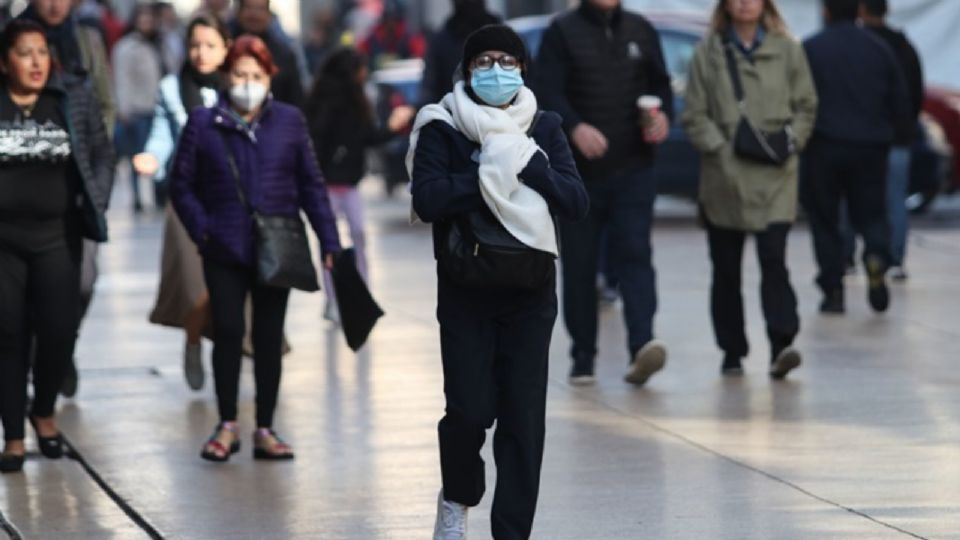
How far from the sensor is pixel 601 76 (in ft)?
34.7

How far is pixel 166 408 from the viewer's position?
1028 cm

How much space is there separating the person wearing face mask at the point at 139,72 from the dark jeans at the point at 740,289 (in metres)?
13.2

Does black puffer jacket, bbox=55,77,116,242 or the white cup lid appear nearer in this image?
black puffer jacket, bbox=55,77,116,242

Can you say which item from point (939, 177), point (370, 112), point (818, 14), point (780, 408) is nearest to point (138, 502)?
point (780, 408)

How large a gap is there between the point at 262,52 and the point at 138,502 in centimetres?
188

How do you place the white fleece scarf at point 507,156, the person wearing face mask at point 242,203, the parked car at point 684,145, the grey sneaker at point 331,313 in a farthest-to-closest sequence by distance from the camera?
the parked car at point 684,145
the grey sneaker at point 331,313
the person wearing face mask at point 242,203
the white fleece scarf at point 507,156

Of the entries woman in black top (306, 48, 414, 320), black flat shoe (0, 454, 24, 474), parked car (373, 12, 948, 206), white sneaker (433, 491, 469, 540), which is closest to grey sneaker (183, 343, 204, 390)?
black flat shoe (0, 454, 24, 474)

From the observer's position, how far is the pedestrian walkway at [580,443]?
299 inches

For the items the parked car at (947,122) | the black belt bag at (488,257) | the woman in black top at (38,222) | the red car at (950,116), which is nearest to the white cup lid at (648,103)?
the woman in black top at (38,222)

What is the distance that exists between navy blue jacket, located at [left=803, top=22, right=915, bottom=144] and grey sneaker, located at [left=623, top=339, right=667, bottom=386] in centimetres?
304

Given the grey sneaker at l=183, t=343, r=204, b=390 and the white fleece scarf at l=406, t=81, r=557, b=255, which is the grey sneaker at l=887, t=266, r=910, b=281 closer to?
the grey sneaker at l=183, t=343, r=204, b=390

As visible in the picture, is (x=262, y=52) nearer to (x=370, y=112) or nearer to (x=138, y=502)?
(x=138, y=502)

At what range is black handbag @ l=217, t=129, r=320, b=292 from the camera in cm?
870

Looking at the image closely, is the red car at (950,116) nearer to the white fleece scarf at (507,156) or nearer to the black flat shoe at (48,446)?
the black flat shoe at (48,446)
